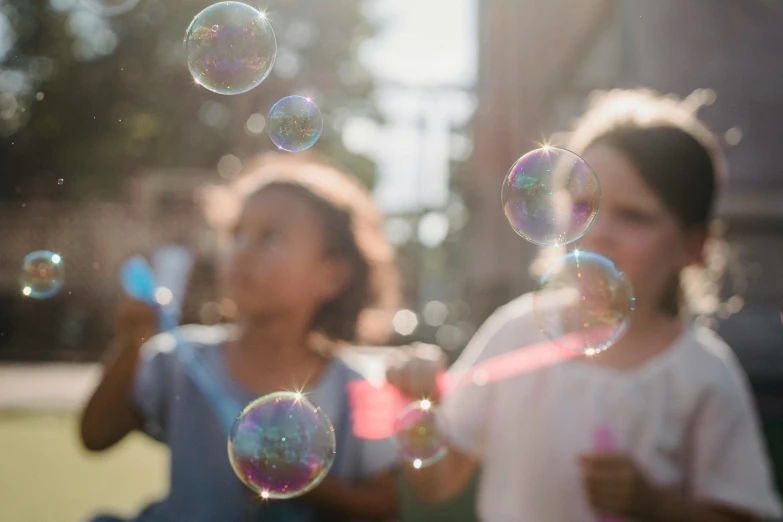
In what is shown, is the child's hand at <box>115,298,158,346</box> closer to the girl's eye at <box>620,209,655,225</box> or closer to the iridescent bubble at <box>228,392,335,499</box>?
the iridescent bubble at <box>228,392,335,499</box>

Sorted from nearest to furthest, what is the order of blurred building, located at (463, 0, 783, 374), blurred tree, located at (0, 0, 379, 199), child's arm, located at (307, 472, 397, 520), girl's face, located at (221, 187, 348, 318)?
child's arm, located at (307, 472, 397, 520), girl's face, located at (221, 187, 348, 318), blurred building, located at (463, 0, 783, 374), blurred tree, located at (0, 0, 379, 199)

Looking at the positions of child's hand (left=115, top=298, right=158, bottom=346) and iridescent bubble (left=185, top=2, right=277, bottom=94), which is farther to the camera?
iridescent bubble (left=185, top=2, right=277, bottom=94)

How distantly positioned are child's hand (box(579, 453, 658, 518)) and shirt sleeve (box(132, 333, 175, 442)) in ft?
2.59

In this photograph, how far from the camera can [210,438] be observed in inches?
59.6

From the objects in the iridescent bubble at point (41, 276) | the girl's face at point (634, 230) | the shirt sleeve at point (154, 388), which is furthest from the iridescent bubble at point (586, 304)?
the iridescent bubble at point (41, 276)

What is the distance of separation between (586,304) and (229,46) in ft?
2.88

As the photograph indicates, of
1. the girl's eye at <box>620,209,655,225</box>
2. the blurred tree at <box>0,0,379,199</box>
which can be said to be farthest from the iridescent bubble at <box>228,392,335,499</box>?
the blurred tree at <box>0,0,379,199</box>

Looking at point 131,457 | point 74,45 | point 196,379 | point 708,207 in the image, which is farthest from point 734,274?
point 74,45

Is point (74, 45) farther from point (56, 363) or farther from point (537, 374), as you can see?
point (537, 374)

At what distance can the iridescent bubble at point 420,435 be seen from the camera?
1405 millimetres

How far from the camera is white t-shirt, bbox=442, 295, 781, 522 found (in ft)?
4.45

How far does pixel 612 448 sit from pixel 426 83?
443 centimetres

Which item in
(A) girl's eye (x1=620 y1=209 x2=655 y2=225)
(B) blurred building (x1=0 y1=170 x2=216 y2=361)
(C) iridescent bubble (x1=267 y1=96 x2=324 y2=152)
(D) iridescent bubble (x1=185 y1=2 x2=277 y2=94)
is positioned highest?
(D) iridescent bubble (x1=185 y1=2 x2=277 y2=94)

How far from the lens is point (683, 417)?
138 centimetres
